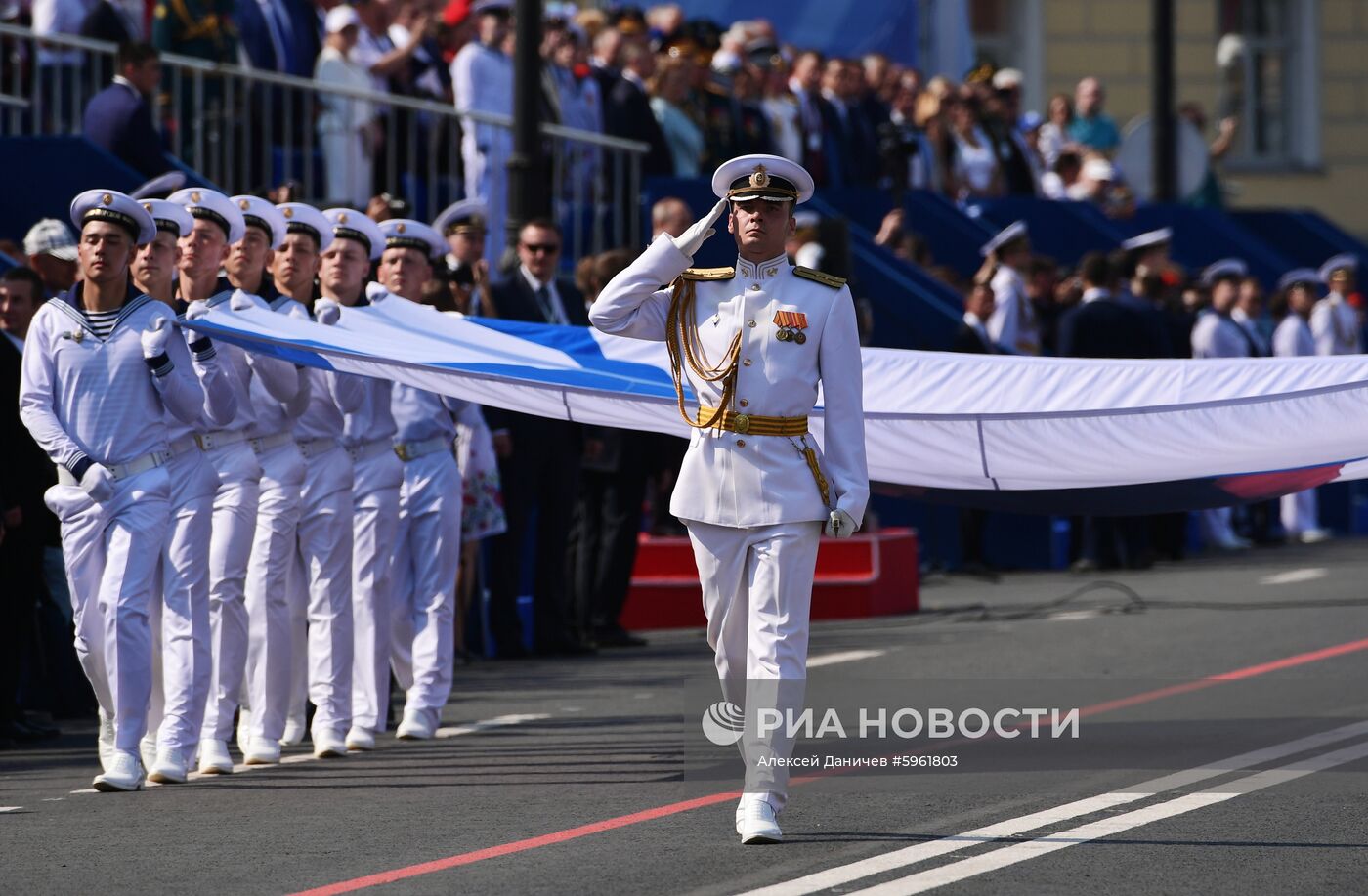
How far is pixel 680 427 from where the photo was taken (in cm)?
1123

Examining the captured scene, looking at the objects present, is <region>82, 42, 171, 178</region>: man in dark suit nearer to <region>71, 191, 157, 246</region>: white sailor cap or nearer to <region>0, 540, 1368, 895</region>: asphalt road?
<region>0, 540, 1368, 895</region>: asphalt road

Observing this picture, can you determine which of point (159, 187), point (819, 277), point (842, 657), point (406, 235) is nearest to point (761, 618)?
point (819, 277)

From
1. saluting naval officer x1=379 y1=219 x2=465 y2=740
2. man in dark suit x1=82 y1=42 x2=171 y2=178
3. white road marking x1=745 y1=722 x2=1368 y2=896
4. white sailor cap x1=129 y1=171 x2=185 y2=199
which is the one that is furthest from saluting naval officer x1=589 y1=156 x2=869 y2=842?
man in dark suit x1=82 y1=42 x2=171 y2=178

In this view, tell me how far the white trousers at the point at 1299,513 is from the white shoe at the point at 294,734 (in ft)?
41.9

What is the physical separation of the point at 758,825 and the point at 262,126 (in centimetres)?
944

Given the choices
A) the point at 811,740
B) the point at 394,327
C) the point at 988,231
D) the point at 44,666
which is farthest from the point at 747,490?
the point at 988,231

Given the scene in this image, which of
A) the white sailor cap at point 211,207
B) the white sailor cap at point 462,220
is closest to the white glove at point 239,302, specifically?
the white sailor cap at point 211,207

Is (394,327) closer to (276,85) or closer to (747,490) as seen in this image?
(747,490)

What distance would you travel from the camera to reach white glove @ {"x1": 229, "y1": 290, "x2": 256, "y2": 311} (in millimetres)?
10648

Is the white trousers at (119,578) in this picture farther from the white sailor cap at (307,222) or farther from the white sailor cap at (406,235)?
the white sailor cap at (406,235)

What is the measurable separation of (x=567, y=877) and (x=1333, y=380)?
4204 millimetres

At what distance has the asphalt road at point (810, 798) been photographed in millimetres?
7859

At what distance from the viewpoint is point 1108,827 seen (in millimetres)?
8531

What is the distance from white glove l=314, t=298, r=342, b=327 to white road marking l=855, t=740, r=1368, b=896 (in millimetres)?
4095
